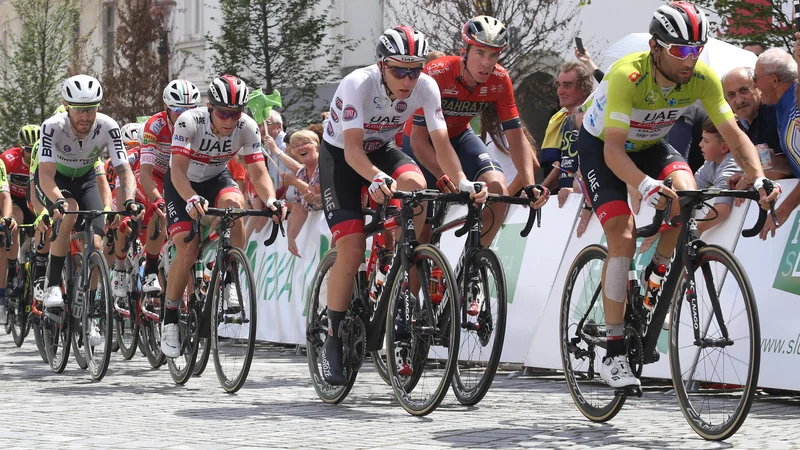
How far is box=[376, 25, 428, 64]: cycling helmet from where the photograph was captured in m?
7.75

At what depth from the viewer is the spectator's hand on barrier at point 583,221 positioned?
32.8 feet

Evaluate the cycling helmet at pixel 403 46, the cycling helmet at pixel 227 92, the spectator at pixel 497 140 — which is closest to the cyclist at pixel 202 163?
the cycling helmet at pixel 227 92

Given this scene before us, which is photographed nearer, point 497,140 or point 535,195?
point 535,195

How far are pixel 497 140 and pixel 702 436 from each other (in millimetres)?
4090

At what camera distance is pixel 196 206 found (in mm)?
9164

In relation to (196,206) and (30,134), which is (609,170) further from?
(30,134)

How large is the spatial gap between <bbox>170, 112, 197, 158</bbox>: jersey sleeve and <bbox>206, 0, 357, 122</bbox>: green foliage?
18.7 m

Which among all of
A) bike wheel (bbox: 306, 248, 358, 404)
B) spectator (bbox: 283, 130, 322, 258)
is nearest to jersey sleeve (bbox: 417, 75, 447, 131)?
bike wheel (bbox: 306, 248, 358, 404)

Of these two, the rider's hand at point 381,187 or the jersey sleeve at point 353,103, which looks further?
the jersey sleeve at point 353,103

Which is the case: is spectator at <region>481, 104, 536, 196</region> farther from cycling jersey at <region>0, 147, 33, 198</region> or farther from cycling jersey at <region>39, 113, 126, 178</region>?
cycling jersey at <region>0, 147, 33, 198</region>

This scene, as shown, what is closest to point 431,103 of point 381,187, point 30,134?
point 381,187

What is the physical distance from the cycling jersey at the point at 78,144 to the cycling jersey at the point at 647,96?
5.82 meters

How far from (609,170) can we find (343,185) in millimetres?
1894

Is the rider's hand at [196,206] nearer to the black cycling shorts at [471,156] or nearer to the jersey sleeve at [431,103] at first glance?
the black cycling shorts at [471,156]
